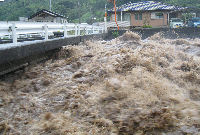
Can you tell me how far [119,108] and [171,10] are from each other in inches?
1192

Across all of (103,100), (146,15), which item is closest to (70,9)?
(146,15)

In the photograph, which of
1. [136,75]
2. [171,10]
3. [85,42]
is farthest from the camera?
[171,10]

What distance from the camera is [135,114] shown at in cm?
457

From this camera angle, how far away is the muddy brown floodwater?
164 inches

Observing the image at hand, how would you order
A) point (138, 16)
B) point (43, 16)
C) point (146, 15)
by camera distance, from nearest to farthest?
point (43, 16), point (146, 15), point (138, 16)

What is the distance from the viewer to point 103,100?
17.2 feet

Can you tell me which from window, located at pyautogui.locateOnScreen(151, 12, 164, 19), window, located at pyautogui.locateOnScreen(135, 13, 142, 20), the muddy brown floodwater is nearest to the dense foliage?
window, located at pyautogui.locateOnScreen(151, 12, 164, 19)

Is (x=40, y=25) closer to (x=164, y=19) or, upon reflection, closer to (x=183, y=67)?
(x=183, y=67)

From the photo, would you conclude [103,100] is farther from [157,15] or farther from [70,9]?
[70,9]

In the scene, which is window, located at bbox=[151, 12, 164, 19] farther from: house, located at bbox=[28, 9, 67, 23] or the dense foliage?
house, located at bbox=[28, 9, 67, 23]

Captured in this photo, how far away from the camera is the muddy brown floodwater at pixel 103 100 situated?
13.6ft

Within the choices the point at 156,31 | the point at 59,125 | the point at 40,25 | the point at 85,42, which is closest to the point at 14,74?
the point at 40,25

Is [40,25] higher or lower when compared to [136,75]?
higher

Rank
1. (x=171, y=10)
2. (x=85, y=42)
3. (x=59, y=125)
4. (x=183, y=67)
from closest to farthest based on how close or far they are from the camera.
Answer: (x=59, y=125), (x=183, y=67), (x=85, y=42), (x=171, y=10)
